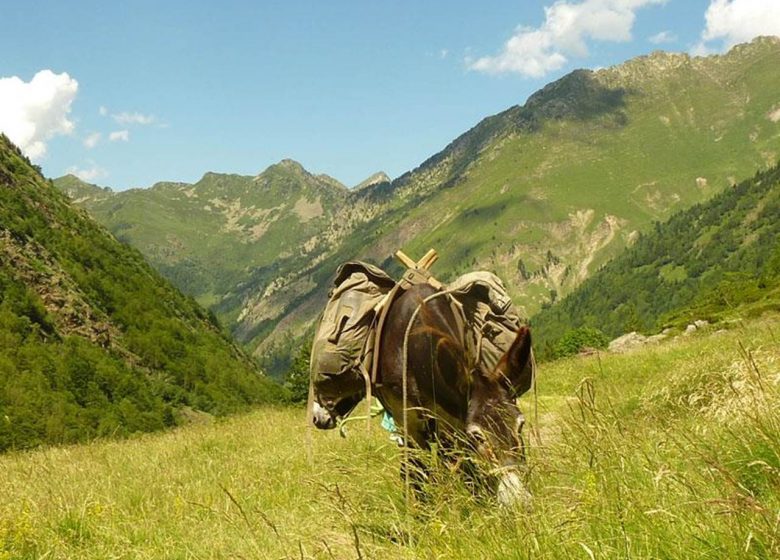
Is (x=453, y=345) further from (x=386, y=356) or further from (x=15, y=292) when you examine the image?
(x=15, y=292)

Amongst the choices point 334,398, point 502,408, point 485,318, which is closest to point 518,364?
point 502,408

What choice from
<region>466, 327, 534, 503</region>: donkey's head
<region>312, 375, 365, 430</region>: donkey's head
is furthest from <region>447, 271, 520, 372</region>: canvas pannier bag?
<region>312, 375, 365, 430</region>: donkey's head

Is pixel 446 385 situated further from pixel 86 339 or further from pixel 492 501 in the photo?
pixel 86 339

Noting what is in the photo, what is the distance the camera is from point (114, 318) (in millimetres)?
66000

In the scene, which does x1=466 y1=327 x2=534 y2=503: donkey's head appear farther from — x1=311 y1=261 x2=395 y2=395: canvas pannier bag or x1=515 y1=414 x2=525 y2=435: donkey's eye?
x1=311 y1=261 x2=395 y2=395: canvas pannier bag

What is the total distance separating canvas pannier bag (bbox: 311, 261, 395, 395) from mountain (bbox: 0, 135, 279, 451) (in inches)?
996

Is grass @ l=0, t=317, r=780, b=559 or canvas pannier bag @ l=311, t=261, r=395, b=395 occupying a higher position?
canvas pannier bag @ l=311, t=261, r=395, b=395

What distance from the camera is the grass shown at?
2576 millimetres

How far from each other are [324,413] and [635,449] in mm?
3553

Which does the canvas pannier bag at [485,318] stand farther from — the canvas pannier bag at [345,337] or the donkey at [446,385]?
the canvas pannier bag at [345,337]

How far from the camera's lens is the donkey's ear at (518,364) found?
4000mm

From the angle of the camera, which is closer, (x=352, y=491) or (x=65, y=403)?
(x=352, y=491)

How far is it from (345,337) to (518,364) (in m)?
2.08

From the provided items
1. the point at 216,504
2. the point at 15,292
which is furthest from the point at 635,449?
the point at 15,292
